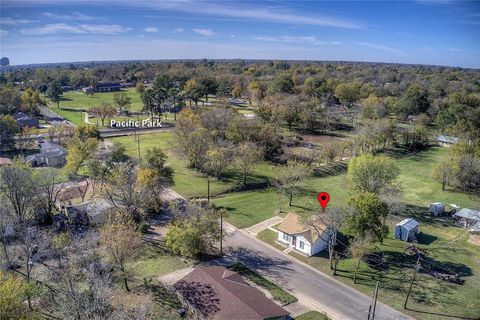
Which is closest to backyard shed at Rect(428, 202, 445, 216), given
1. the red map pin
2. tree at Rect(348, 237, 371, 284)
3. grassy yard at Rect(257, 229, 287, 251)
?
the red map pin

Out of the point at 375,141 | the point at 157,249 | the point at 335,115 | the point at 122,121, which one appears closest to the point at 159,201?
the point at 157,249


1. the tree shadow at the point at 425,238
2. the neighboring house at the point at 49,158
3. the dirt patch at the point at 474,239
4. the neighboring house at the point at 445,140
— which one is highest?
the neighboring house at the point at 445,140

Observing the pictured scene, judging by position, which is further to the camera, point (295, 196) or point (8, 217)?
point (295, 196)

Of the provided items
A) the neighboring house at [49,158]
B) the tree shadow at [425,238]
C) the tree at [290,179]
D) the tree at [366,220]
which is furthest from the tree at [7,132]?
the tree shadow at [425,238]

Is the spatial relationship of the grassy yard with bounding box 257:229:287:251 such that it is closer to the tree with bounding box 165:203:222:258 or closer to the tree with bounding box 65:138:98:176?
the tree with bounding box 165:203:222:258

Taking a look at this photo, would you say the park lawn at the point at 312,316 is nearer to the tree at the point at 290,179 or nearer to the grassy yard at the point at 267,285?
the grassy yard at the point at 267,285

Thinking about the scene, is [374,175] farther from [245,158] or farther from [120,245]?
[120,245]

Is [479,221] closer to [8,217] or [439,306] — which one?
[439,306]
